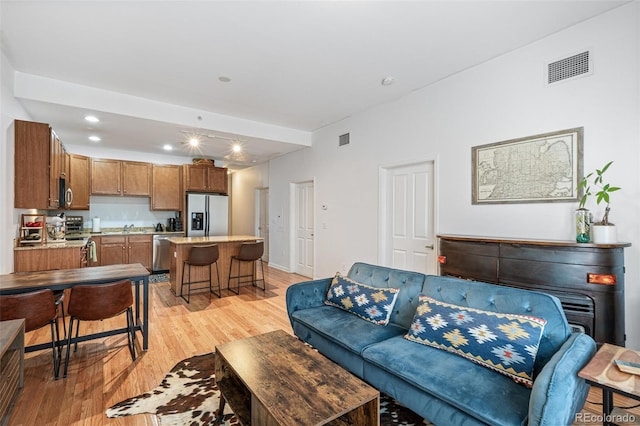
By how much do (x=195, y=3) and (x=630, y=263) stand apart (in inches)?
158

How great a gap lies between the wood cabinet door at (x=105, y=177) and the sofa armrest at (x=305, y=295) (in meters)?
5.36

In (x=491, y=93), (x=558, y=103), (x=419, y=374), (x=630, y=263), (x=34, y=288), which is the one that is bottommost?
(x=419, y=374)

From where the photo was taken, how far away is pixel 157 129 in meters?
4.75

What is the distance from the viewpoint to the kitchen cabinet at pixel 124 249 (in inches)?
230

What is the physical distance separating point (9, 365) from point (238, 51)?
3.13 meters

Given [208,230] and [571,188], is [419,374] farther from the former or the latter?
[208,230]

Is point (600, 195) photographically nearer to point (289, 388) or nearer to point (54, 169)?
point (289, 388)

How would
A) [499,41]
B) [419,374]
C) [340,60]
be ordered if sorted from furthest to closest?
[340,60], [499,41], [419,374]

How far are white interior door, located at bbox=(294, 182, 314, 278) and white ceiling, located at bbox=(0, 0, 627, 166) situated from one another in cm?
204

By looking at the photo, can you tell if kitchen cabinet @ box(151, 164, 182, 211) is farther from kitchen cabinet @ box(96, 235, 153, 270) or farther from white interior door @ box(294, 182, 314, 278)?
white interior door @ box(294, 182, 314, 278)

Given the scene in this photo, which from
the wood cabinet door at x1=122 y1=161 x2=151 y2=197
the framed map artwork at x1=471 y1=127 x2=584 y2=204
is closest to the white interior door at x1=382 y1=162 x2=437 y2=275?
the framed map artwork at x1=471 y1=127 x2=584 y2=204

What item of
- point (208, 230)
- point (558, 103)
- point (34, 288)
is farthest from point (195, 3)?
point (208, 230)

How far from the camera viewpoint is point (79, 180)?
19.0ft

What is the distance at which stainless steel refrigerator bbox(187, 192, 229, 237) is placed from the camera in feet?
22.0
